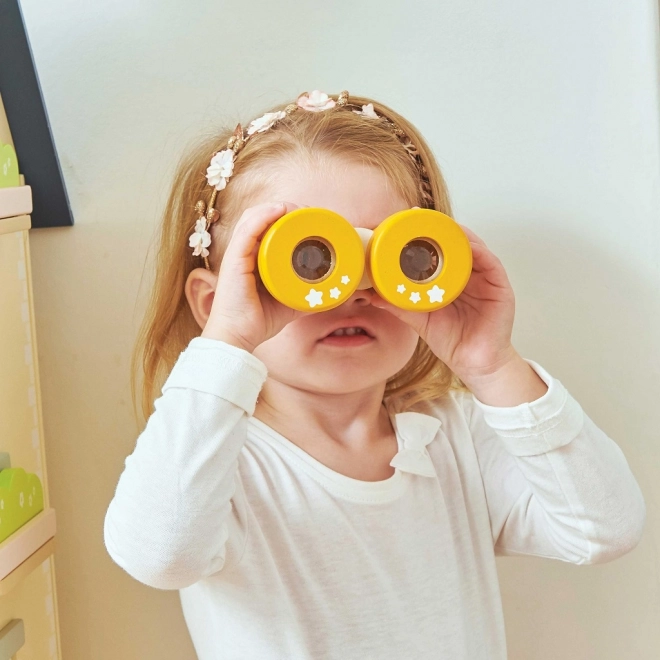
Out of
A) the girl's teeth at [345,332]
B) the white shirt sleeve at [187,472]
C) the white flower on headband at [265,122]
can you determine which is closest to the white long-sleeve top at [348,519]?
the white shirt sleeve at [187,472]

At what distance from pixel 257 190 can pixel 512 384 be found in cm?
30

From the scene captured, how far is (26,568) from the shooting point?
833mm

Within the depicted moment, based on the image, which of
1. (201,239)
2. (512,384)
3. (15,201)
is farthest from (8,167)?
(512,384)

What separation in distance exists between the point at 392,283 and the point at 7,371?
1.42ft

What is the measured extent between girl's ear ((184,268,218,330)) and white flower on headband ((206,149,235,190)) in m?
0.09

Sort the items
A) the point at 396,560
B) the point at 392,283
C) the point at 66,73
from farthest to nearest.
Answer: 1. the point at 66,73
2. the point at 396,560
3. the point at 392,283

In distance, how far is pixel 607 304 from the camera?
1013 mm

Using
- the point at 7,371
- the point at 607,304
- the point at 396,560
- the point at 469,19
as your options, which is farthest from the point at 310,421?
the point at 469,19

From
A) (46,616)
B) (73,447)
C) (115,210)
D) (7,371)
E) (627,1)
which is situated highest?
(627,1)

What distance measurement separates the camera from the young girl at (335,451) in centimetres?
66

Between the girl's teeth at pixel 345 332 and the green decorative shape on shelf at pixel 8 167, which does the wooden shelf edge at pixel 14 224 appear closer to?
the green decorative shape on shelf at pixel 8 167

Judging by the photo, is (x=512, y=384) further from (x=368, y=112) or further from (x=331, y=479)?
(x=368, y=112)

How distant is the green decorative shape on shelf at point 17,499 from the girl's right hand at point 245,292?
0.89 ft

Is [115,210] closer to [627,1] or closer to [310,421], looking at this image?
[310,421]
